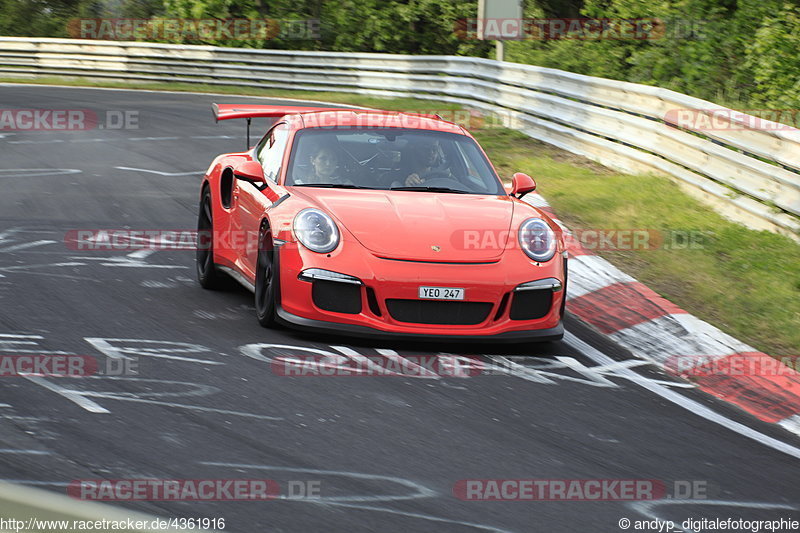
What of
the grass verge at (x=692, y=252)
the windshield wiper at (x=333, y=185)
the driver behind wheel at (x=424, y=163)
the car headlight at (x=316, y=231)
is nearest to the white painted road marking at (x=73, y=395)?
the car headlight at (x=316, y=231)

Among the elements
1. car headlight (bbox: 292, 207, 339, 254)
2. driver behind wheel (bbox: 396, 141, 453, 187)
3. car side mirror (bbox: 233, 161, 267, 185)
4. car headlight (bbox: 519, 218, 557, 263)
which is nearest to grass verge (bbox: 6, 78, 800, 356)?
car headlight (bbox: 519, 218, 557, 263)

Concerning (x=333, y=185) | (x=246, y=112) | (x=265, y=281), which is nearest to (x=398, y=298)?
(x=265, y=281)

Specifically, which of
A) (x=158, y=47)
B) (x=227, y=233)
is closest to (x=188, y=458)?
(x=227, y=233)

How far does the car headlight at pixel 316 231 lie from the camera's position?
6906mm

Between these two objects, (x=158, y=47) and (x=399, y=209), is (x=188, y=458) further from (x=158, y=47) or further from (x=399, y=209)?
(x=158, y=47)

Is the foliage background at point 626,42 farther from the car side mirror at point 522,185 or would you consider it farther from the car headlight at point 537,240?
the car headlight at point 537,240

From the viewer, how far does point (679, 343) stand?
24.1 ft

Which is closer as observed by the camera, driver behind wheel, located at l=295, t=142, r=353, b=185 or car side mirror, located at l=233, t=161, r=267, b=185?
car side mirror, located at l=233, t=161, r=267, b=185

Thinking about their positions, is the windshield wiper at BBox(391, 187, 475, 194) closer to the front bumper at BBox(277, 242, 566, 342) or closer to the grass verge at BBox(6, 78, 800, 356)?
the front bumper at BBox(277, 242, 566, 342)

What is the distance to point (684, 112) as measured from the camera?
11.6 m

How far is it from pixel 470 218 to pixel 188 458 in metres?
3.03

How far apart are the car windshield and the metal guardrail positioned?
2770 millimetres

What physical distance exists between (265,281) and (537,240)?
1.65m

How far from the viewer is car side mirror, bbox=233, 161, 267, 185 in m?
7.64
